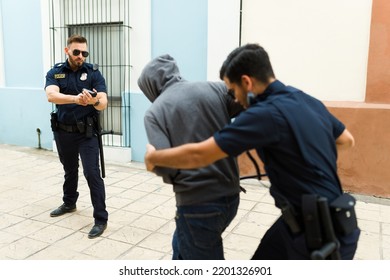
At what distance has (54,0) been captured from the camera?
6.97 m

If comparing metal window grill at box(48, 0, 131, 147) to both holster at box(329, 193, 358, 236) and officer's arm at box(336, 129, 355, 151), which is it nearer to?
officer's arm at box(336, 129, 355, 151)

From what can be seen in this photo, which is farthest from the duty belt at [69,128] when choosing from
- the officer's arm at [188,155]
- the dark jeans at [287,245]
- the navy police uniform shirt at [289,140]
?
the navy police uniform shirt at [289,140]

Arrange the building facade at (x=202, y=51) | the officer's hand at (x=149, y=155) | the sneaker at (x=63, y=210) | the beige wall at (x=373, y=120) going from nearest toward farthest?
the officer's hand at (x=149, y=155)
the sneaker at (x=63, y=210)
the beige wall at (x=373, y=120)
the building facade at (x=202, y=51)

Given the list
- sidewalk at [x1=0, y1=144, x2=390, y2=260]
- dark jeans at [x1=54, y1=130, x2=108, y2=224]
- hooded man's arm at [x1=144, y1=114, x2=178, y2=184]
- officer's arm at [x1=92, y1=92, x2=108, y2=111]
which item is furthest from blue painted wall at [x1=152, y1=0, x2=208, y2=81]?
hooded man's arm at [x1=144, y1=114, x2=178, y2=184]

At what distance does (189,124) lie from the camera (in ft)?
6.51

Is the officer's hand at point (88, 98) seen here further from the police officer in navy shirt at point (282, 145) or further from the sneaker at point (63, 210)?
the police officer in navy shirt at point (282, 145)

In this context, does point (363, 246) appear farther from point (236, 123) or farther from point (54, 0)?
point (54, 0)

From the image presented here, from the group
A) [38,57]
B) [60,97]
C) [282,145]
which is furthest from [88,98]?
[38,57]

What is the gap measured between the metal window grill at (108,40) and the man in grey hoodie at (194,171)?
464 cm

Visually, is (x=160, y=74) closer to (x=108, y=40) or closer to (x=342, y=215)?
(x=342, y=215)

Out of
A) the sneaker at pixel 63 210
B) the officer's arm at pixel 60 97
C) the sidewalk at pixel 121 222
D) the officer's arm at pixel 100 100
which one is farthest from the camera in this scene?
the sneaker at pixel 63 210

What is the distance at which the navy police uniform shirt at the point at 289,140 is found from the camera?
159cm

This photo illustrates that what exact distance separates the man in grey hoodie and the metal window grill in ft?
15.2

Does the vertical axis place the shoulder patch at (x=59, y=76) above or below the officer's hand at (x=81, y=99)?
above
